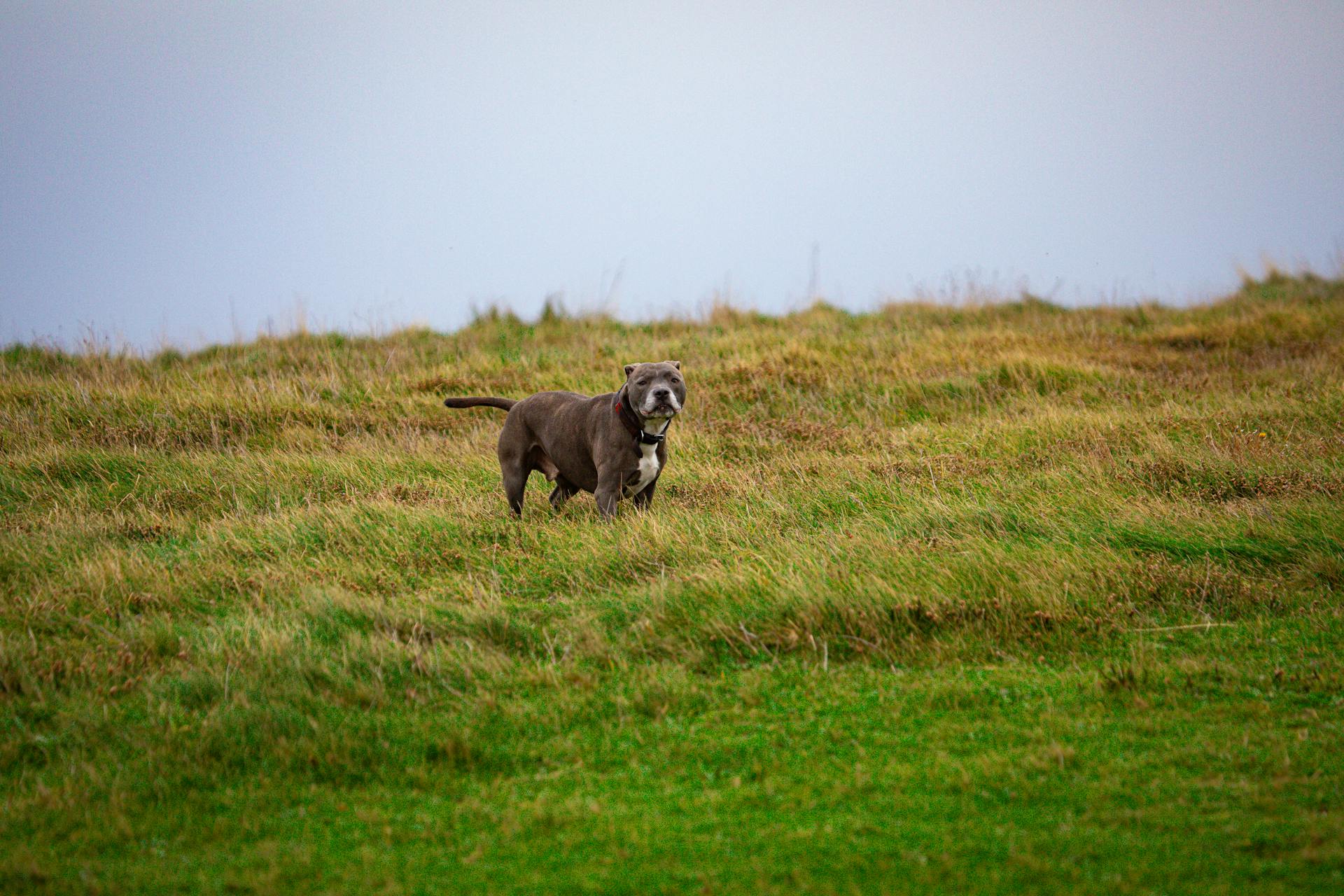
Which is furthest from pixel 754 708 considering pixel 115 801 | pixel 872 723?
pixel 115 801

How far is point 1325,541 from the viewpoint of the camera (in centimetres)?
668

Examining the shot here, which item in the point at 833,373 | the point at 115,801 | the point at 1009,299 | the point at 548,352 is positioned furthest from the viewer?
the point at 1009,299

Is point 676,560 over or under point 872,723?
over

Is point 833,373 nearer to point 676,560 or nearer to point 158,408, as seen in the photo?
point 676,560

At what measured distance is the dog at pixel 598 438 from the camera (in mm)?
7918

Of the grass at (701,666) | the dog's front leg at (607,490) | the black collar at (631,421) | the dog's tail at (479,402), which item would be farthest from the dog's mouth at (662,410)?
the dog's tail at (479,402)

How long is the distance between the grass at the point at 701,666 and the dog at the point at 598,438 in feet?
1.16

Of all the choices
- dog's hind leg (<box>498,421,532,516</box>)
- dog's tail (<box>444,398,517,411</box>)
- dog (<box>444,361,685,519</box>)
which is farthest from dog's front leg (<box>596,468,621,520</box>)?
dog's tail (<box>444,398,517,411</box>)

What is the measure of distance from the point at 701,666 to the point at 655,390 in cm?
277

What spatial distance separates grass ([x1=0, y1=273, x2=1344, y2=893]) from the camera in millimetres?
3680

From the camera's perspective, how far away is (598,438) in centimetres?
809

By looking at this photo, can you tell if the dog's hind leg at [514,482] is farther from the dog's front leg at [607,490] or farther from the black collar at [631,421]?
the black collar at [631,421]

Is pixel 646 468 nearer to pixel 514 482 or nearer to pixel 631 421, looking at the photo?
pixel 631 421

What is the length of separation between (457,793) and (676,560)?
2.84m
